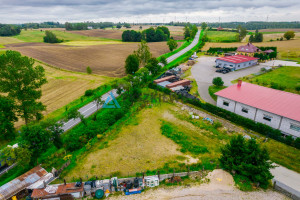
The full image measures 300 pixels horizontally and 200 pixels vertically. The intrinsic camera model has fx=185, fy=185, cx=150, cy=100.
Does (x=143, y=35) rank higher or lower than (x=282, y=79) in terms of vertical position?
higher

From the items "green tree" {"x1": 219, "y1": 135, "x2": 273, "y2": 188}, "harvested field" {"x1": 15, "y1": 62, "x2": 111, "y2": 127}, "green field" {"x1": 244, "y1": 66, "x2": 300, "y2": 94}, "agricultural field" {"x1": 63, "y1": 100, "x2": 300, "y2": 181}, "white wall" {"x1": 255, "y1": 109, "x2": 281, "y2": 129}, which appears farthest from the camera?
"green field" {"x1": 244, "y1": 66, "x2": 300, "y2": 94}

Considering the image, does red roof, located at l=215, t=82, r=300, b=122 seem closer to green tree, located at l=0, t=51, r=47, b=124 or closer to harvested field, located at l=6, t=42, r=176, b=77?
green tree, located at l=0, t=51, r=47, b=124

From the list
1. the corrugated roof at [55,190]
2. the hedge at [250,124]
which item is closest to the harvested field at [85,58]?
the hedge at [250,124]

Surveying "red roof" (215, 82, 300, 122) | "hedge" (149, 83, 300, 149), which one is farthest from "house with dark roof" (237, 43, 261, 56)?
"hedge" (149, 83, 300, 149)

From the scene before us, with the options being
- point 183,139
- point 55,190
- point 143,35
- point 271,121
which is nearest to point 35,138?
point 55,190

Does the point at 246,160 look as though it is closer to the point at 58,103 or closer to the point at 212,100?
the point at 212,100

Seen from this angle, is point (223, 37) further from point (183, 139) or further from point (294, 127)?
point (183, 139)

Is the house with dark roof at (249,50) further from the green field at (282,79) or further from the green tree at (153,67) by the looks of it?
the green tree at (153,67)
